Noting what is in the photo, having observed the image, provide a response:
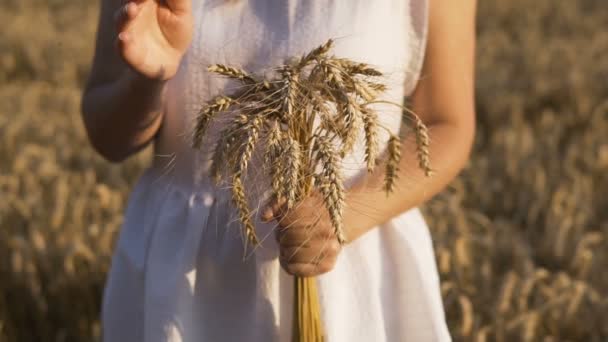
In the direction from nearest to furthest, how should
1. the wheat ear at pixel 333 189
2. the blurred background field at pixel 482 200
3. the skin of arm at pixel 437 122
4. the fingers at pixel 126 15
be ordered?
the wheat ear at pixel 333 189 < the fingers at pixel 126 15 < the skin of arm at pixel 437 122 < the blurred background field at pixel 482 200

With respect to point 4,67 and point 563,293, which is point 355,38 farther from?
point 4,67

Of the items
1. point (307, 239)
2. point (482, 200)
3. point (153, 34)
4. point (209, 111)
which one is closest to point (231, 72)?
point (209, 111)

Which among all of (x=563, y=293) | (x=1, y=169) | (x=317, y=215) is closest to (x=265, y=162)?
(x=317, y=215)

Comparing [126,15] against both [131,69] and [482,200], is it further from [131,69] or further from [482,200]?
[482,200]

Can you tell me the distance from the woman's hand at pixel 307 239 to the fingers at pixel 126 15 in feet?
1.21

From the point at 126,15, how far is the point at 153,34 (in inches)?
2.9

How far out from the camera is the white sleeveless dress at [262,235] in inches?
66.1

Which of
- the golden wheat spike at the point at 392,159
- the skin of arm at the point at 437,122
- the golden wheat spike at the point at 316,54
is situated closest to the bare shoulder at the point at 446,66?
the skin of arm at the point at 437,122

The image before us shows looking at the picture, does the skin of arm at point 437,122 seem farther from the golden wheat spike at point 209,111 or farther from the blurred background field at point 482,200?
the blurred background field at point 482,200

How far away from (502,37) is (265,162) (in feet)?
18.9

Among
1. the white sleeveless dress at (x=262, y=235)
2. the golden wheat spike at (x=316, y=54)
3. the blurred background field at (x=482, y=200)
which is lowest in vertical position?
the blurred background field at (x=482, y=200)

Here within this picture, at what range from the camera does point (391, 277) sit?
1822 mm

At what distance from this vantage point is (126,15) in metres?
1.38

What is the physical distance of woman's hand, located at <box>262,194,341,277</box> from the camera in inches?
56.2
